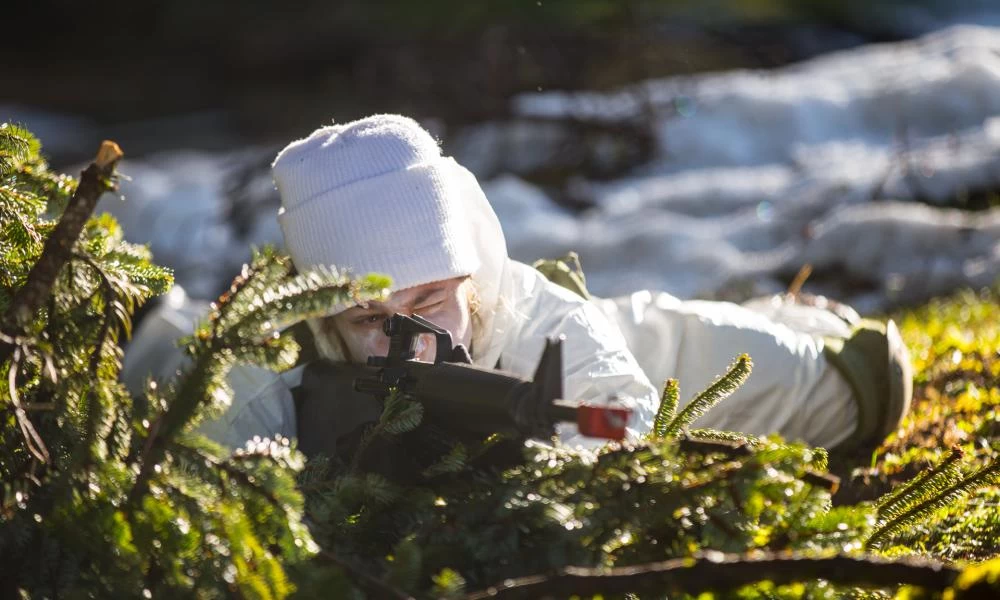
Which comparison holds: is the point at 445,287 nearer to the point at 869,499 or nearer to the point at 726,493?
the point at 726,493

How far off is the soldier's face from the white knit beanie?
0.16 ft

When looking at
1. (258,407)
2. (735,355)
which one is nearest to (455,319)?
(258,407)

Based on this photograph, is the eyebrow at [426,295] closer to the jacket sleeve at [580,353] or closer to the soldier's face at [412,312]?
the soldier's face at [412,312]

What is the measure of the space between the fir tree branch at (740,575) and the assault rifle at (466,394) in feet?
0.56

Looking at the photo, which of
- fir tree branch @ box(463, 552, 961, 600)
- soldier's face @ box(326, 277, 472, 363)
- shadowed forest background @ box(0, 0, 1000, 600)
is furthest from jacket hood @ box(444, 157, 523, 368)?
fir tree branch @ box(463, 552, 961, 600)

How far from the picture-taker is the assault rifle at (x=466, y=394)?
1333 millimetres

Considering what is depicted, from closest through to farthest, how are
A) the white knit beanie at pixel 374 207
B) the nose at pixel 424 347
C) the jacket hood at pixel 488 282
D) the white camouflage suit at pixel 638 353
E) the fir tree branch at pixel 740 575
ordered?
1. the fir tree branch at pixel 740 575
2. the nose at pixel 424 347
3. the white knit beanie at pixel 374 207
4. the white camouflage suit at pixel 638 353
5. the jacket hood at pixel 488 282

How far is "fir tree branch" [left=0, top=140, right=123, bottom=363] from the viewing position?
1.31 metres

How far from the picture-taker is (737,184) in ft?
27.2

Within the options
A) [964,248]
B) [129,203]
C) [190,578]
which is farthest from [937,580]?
[129,203]

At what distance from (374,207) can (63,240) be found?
0.89 meters

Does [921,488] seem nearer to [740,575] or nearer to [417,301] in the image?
[740,575]

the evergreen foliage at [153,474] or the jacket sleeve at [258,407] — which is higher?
the evergreen foliage at [153,474]

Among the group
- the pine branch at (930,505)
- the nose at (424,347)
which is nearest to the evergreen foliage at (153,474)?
the nose at (424,347)
